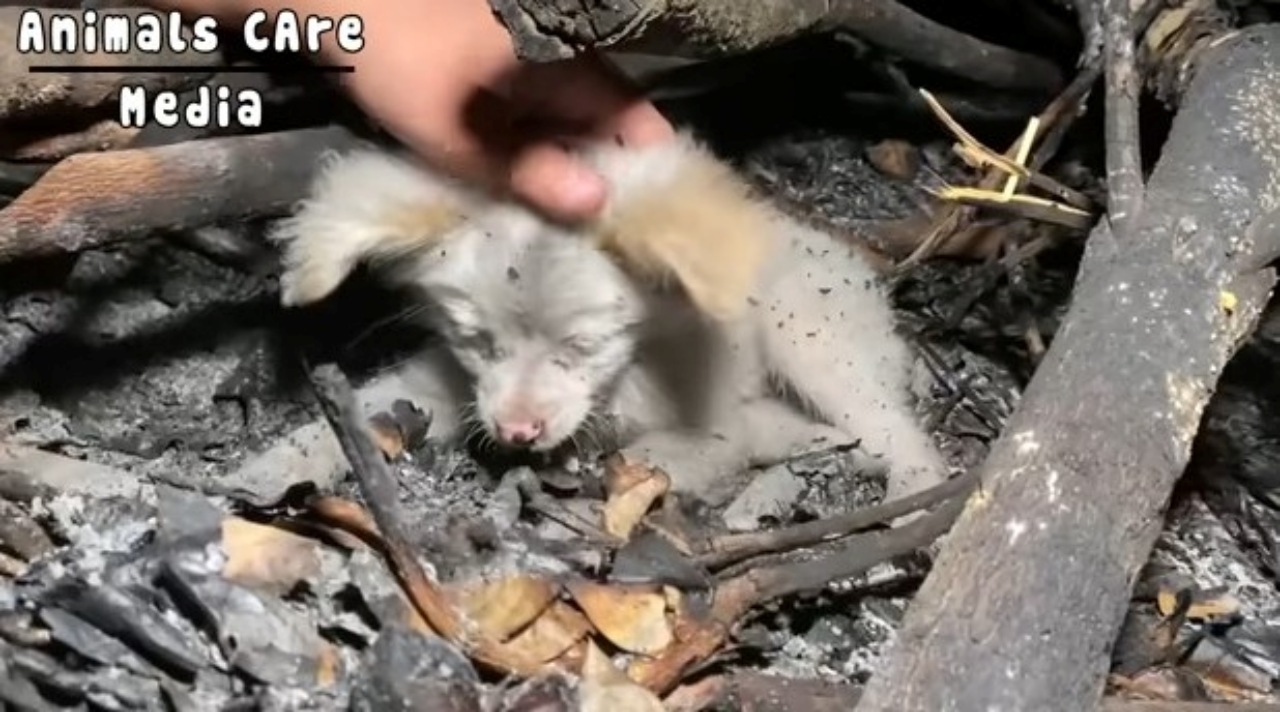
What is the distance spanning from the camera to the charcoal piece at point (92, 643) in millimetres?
1100

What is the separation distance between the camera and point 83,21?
1466 mm

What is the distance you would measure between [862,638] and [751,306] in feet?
1.63

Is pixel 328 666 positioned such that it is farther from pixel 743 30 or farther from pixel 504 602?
pixel 743 30

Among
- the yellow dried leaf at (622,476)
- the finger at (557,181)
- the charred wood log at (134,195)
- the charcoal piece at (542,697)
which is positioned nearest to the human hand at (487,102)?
the finger at (557,181)

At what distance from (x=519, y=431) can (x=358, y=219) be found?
28cm

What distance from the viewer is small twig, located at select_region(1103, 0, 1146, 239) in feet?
3.72

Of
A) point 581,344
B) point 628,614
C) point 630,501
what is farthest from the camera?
point 581,344

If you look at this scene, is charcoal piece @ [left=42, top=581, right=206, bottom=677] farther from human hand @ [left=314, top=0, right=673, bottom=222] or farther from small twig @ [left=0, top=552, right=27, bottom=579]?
human hand @ [left=314, top=0, right=673, bottom=222]

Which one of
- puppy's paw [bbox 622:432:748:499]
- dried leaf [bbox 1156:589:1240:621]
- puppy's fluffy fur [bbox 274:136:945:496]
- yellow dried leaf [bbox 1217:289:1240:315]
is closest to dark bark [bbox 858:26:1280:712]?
yellow dried leaf [bbox 1217:289:1240:315]

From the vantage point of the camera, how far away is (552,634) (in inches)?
45.4

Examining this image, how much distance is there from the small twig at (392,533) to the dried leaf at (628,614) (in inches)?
2.8

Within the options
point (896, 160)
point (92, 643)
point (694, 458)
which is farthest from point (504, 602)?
point (896, 160)

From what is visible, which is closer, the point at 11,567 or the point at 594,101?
the point at 11,567

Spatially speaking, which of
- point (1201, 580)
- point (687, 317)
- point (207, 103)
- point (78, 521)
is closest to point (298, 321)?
point (207, 103)
